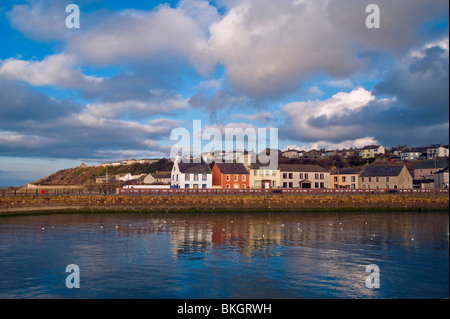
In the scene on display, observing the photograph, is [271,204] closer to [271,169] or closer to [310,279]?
[271,169]

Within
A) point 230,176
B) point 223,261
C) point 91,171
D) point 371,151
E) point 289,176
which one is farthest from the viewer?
point 371,151

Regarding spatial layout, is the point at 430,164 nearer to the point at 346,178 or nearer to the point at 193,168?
the point at 346,178

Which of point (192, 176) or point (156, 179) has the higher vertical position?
point (192, 176)

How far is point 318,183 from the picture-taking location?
7306 cm

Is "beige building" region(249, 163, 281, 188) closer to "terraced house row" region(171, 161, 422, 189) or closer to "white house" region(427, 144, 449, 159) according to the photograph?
"terraced house row" region(171, 161, 422, 189)

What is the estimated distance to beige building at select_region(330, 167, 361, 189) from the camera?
240ft

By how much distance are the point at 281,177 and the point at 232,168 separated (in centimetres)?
1136

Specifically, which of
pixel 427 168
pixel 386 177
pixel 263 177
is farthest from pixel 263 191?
pixel 427 168

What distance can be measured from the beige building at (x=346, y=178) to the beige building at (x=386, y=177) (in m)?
1.08

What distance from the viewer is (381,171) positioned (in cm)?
6988

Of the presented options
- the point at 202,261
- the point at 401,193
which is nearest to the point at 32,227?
the point at 202,261
